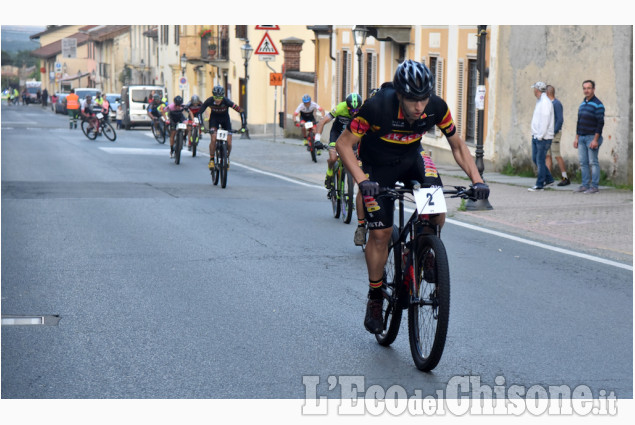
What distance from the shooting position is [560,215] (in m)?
14.1

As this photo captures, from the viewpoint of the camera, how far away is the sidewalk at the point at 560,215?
459 inches

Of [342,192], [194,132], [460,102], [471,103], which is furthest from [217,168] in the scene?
[460,102]

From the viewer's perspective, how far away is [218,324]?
740 cm

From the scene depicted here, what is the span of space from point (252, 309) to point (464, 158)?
2.34m

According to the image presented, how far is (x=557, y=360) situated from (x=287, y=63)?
41516 millimetres

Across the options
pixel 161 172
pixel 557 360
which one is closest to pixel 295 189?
pixel 161 172

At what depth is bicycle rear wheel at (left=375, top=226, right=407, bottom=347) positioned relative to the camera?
6.46 meters

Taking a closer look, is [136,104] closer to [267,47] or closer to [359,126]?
[267,47]

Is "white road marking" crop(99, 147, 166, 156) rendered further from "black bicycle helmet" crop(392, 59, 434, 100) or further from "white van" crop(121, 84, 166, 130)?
"black bicycle helmet" crop(392, 59, 434, 100)

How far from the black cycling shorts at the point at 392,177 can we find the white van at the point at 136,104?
4757cm

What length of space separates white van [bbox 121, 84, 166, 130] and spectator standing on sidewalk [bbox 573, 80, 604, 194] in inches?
1508

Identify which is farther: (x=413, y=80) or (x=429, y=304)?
(x=429, y=304)


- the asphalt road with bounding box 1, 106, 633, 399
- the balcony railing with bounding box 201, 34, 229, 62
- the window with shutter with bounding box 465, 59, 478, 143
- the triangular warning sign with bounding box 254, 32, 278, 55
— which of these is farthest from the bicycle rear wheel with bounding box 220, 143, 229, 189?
the balcony railing with bounding box 201, 34, 229, 62
